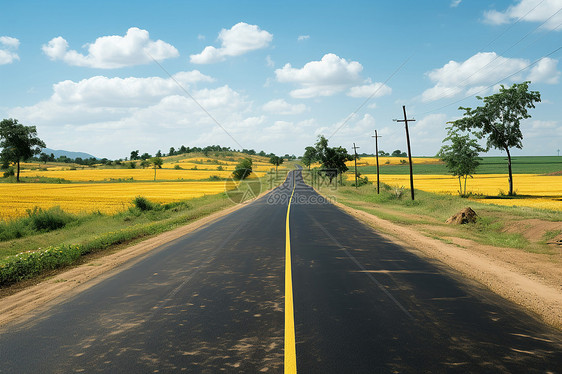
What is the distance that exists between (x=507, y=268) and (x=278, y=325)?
700 centimetres

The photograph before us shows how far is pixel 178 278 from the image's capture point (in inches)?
300

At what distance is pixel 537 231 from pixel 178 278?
538 inches

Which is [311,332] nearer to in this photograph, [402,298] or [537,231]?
[402,298]

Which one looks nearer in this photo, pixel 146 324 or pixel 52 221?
pixel 146 324

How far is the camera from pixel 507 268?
8.70m

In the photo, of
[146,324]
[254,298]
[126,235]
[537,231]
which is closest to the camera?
[146,324]

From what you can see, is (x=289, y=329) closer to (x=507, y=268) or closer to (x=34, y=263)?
(x=507, y=268)

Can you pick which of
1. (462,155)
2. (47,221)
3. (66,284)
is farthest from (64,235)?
(462,155)

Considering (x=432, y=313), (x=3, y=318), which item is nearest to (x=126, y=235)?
(x=3, y=318)

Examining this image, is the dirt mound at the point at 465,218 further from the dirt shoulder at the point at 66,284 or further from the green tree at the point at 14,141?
the green tree at the point at 14,141

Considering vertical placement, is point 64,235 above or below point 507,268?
below

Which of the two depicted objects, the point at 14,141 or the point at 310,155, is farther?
the point at 310,155

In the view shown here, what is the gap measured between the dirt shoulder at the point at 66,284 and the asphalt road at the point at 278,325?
424mm

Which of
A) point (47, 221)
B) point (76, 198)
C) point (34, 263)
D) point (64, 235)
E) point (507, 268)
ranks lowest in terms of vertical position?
point (64, 235)
